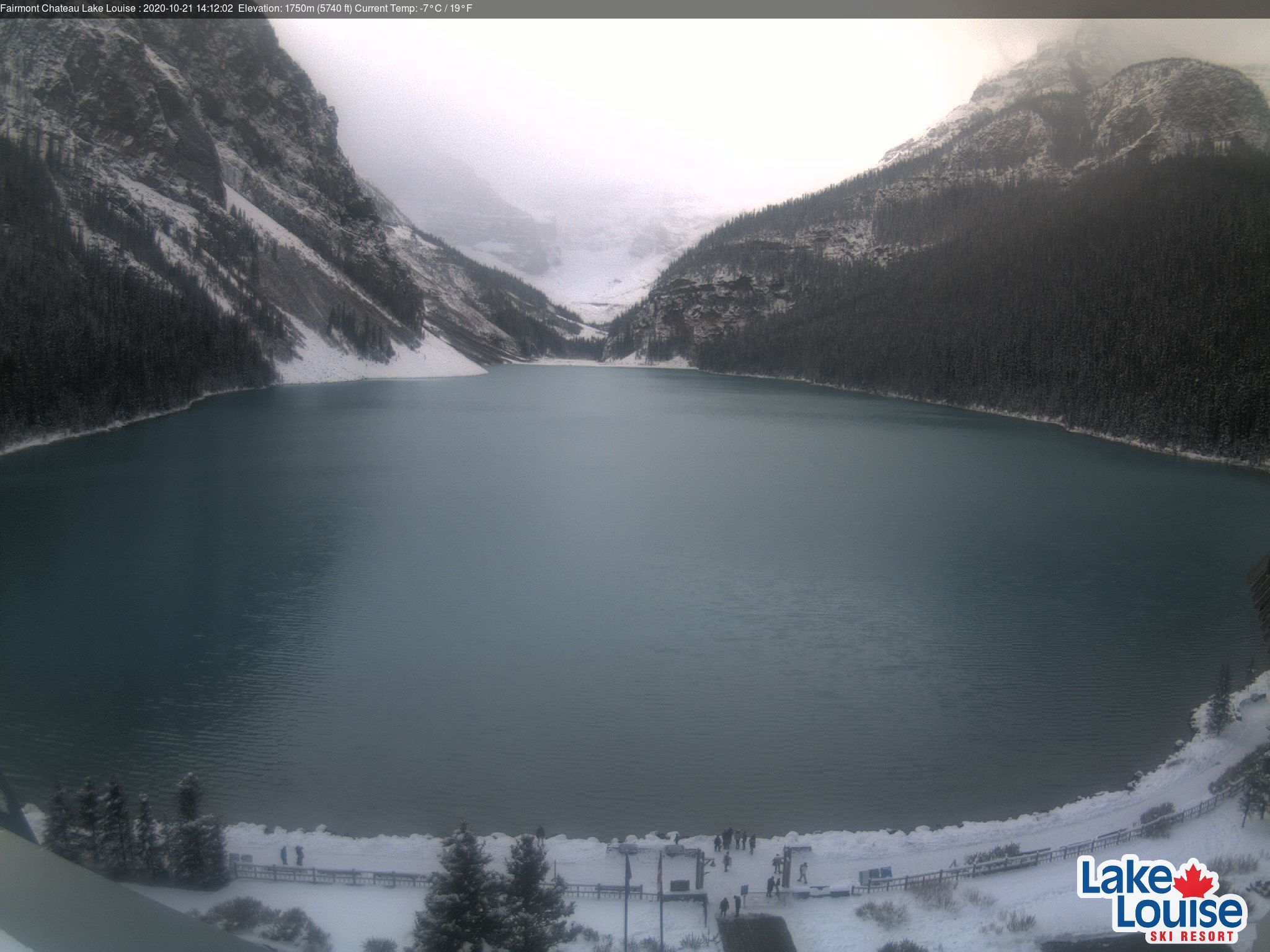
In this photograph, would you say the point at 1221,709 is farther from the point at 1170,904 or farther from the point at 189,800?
the point at 189,800

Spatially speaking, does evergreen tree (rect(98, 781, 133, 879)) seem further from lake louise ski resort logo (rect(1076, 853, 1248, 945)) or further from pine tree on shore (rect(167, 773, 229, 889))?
lake louise ski resort logo (rect(1076, 853, 1248, 945))

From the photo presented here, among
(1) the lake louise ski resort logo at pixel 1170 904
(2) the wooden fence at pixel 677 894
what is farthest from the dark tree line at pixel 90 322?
(1) the lake louise ski resort logo at pixel 1170 904

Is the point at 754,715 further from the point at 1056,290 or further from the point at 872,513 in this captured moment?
the point at 1056,290

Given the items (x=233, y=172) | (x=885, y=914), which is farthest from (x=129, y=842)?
(x=233, y=172)

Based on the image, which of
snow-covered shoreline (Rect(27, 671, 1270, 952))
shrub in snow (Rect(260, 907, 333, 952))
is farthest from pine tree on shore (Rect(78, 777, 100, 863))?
shrub in snow (Rect(260, 907, 333, 952))

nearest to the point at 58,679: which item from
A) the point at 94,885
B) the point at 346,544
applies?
the point at 346,544
